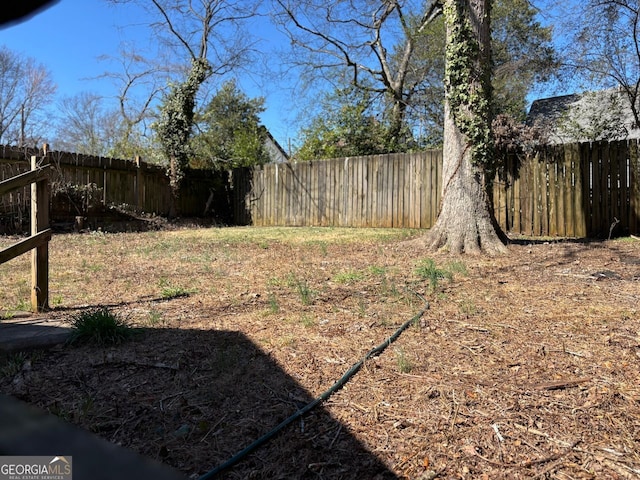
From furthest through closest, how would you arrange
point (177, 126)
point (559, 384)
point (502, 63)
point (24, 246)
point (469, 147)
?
point (502, 63) → point (177, 126) → point (469, 147) → point (24, 246) → point (559, 384)

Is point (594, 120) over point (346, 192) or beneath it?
over

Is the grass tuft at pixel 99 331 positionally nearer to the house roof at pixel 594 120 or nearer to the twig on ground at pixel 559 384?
the twig on ground at pixel 559 384

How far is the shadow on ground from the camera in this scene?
59.9 inches

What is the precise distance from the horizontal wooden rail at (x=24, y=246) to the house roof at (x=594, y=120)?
9321 mm

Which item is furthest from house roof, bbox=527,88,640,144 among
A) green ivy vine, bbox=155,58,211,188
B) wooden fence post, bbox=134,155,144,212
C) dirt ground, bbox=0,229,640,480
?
wooden fence post, bbox=134,155,144,212

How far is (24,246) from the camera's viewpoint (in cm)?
301

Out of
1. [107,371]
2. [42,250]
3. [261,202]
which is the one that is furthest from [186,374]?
[261,202]

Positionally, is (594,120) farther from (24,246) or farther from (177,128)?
(24,246)

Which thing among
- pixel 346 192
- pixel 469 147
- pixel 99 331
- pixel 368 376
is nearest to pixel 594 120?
pixel 346 192

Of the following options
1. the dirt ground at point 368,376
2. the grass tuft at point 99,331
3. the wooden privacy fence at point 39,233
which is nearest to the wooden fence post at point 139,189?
the dirt ground at point 368,376

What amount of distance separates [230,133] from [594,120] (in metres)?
13.9

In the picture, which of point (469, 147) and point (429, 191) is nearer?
point (469, 147)

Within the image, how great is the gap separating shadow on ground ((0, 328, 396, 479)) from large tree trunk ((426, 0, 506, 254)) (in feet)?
12.7

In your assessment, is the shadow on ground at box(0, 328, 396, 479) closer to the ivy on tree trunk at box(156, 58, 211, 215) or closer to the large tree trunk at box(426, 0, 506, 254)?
the large tree trunk at box(426, 0, 506, 254)
